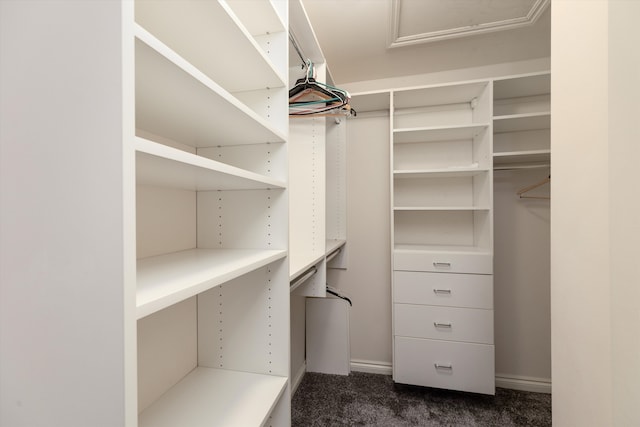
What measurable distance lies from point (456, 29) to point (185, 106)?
173 cm

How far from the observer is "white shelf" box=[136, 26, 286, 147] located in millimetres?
450

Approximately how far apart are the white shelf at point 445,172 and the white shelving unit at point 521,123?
0.53ft

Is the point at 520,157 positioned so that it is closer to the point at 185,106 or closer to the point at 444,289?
the point at 444,289

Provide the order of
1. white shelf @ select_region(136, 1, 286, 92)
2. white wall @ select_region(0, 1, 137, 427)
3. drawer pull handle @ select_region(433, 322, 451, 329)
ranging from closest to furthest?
white wall @ select_region(0, 1, 137, 427)
white shelf @ select_region(136, 1, 286, 92)
drawer pull handle @ select_region(433, 322, 451, 329)

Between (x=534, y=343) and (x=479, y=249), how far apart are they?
83 centimetres

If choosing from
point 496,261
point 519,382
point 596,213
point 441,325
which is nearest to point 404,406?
point 441,325

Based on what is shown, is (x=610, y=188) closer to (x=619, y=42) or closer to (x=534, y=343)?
(x=619, y=42)

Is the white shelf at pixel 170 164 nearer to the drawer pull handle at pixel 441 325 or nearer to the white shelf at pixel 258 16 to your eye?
the white shelf at pixel 258 16

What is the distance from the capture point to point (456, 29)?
1.66m

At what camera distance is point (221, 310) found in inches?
38.3

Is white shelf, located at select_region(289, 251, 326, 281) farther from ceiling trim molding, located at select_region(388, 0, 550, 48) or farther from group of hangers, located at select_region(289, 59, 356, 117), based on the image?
ceiling trim molding, located at select_region(388, 0, 550, 48)

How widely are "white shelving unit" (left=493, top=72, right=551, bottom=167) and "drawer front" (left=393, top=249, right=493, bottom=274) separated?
0.68 meters

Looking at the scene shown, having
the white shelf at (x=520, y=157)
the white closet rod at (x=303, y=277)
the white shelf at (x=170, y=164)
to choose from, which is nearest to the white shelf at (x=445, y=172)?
the white shelf at (x=520, y=157)

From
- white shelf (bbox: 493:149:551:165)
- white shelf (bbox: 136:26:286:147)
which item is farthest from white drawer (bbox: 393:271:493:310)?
white shelf (bbox: 136:26:286:147)
